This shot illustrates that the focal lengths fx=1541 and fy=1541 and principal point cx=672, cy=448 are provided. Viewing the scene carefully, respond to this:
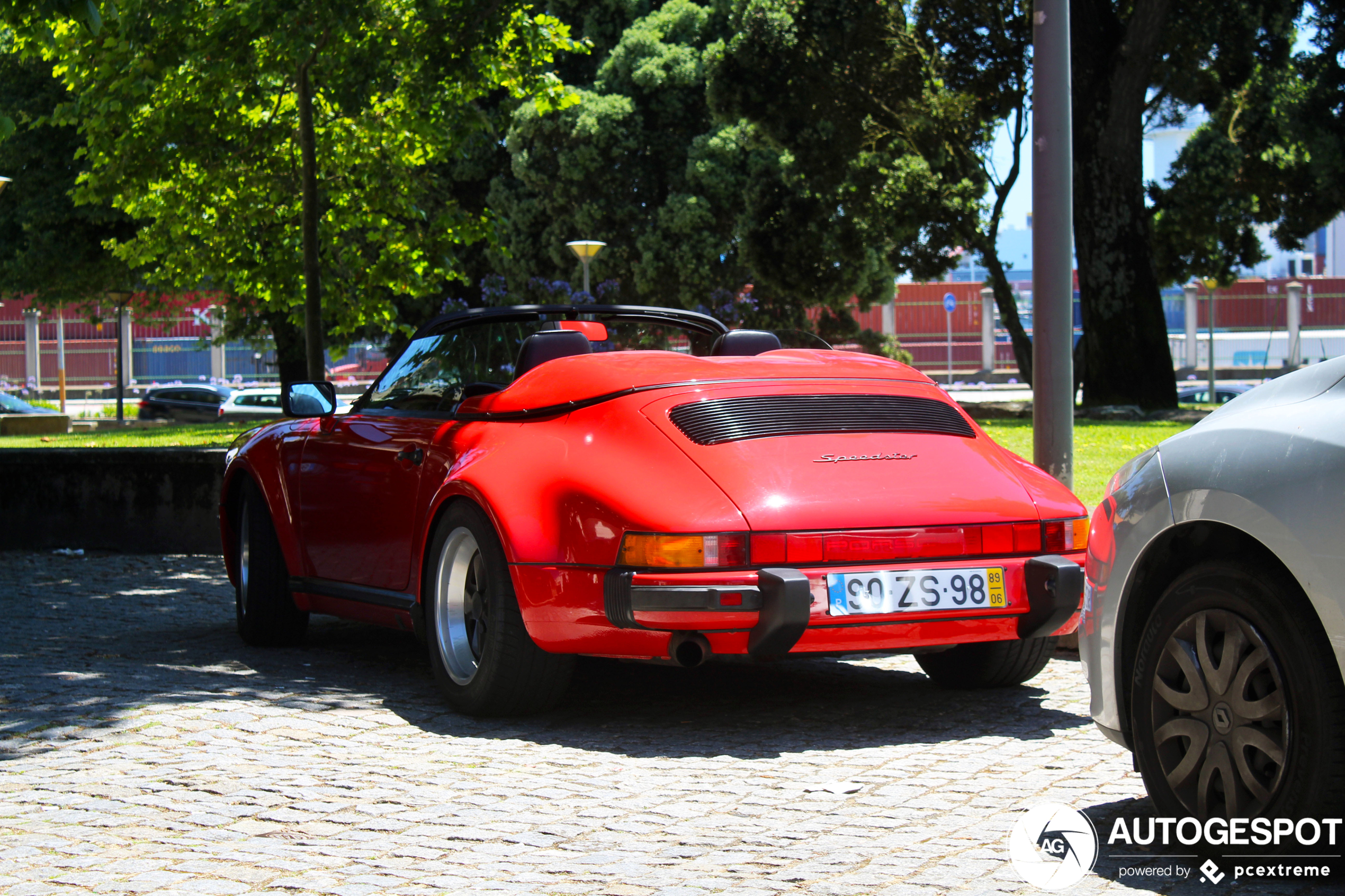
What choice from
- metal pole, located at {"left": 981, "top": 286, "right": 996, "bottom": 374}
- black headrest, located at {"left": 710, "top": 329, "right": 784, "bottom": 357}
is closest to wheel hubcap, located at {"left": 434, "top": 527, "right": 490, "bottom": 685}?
black headrest, located at {"left": 710, "top": 329, "right": 784, "bottom": 357}

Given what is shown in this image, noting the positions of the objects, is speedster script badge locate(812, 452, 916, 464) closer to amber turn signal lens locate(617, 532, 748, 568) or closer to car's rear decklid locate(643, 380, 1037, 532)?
car's rear decklid locate(643, 380, 1037, 532)

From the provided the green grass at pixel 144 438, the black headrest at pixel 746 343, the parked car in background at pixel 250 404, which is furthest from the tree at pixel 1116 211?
the parked car in background at pixel 250 404

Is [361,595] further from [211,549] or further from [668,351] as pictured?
[211,549]

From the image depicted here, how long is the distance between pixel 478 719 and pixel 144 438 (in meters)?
23.2

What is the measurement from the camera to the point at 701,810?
13.3 feet

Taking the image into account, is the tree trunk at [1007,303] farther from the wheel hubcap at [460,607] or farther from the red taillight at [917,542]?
the wheel hubcap at [460,607]

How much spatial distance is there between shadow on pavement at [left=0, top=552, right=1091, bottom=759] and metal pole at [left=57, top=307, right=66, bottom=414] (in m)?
33.7

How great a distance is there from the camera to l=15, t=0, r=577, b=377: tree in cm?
1326

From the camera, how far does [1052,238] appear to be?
7289 millimetres

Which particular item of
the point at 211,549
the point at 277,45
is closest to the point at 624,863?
the point at 211,549

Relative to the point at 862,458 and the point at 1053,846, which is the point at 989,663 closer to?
the point at 862,458

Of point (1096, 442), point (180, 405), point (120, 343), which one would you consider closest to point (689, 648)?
point (1096, 442)

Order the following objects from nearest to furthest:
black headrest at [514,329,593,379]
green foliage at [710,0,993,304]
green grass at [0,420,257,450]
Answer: black headrest at [514,329,593,379], green grass at [0,420,257,450], green foliage at [710,0,993,304]

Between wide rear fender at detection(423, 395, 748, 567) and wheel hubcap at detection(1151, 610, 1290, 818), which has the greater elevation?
wide rear fender at detection(423, 395, 748, 567)
